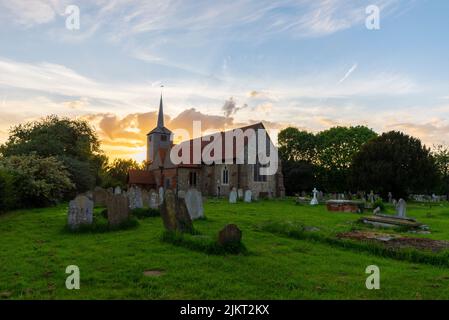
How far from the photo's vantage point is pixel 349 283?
7.26 metres

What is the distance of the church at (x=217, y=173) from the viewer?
43.9 m

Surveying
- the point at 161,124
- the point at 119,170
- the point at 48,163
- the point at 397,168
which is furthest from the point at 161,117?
the point at 48,163

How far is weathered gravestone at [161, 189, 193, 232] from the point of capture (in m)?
11.4

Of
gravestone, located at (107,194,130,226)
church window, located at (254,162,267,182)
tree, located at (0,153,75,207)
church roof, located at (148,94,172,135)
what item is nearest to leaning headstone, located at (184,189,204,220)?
gravestone, located at (107,194,130,226)

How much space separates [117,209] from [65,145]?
31.8 meters

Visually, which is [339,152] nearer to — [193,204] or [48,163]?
[48,163]

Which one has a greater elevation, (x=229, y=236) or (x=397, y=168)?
(x=397, y=168)

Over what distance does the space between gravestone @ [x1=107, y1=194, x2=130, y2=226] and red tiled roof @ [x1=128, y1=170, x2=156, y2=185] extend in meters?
41.2

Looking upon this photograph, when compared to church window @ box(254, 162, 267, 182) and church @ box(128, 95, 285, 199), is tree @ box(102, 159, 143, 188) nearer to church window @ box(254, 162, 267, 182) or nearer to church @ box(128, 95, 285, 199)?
church @ box(128, 95, 285, 199)

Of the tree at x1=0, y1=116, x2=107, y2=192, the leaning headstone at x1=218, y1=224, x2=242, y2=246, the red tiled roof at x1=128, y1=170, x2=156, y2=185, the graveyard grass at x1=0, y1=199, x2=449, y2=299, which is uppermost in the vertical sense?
the tree at x1=0, y1=116, x2=107, y2=192

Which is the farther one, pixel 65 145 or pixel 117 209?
pixel 65 145

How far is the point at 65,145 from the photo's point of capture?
139 ft

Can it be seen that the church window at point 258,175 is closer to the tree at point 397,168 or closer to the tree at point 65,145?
the tree at point 397,168
